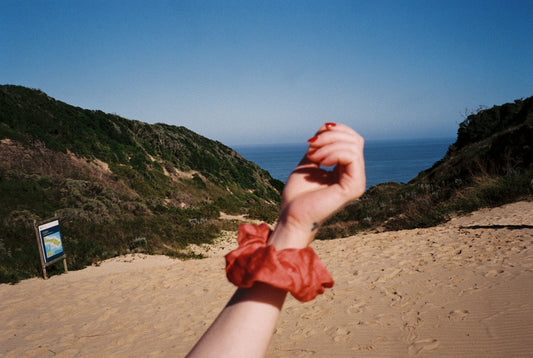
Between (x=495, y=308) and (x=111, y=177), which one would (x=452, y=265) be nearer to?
(x=495, y=308)

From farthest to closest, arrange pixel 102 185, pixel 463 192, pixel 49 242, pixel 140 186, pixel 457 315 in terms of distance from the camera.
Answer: pixel 140 186 < pixel 102 185 < pixel 463 192 < pixel 49 242 < pixel 457 315

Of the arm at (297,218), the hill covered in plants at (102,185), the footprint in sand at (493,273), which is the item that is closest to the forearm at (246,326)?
the arm at (297,218)

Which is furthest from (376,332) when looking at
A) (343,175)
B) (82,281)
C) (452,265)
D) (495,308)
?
(82,281)

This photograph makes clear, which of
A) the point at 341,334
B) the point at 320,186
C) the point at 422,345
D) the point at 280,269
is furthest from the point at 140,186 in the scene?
the point at 280,269

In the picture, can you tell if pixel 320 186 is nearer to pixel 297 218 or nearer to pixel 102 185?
pixel 297 218

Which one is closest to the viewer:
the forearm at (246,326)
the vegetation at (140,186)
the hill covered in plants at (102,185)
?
the forearm at (246,326)

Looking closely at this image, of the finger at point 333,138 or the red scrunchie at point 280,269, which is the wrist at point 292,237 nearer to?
the red scrunchie at point 280,269
